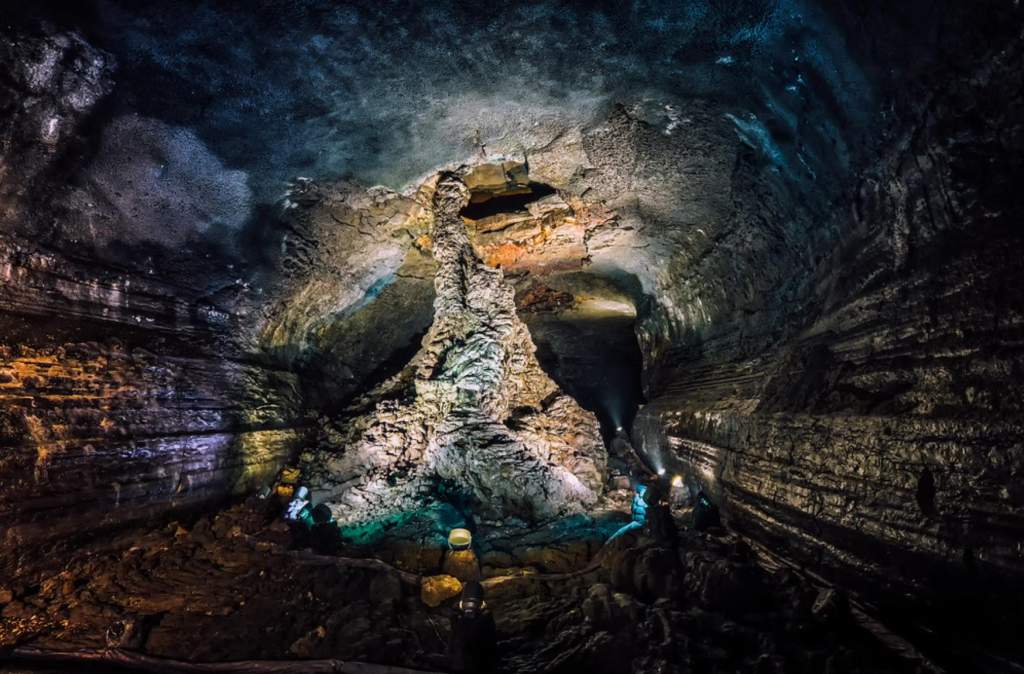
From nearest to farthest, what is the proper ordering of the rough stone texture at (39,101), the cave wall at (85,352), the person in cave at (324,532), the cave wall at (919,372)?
the cave wall at (919,372) < the rough stone texture at (39,101) < the cave wall at (85,352) < the person in cave at (324,532)

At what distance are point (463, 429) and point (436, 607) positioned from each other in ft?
7.66

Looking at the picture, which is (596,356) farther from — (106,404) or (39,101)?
(39,101)

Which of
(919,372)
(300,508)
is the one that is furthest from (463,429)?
(919,372)

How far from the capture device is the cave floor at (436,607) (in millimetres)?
2451

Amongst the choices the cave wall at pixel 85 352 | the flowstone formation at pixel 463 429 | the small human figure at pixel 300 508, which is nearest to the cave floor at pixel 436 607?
the cave wall at pixel 85 352

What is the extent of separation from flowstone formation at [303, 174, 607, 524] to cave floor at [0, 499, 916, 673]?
847mm

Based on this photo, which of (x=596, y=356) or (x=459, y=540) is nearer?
(x=459, y=540)

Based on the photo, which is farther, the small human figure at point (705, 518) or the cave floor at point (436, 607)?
the small human figure at point (705, 518)

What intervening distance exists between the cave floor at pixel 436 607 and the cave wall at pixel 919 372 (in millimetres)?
522

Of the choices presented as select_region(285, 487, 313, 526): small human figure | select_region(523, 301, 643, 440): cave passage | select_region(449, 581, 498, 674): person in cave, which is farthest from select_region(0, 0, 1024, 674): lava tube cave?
select_region(523, 301, 643, 440): cave passage

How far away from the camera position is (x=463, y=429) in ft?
18.2

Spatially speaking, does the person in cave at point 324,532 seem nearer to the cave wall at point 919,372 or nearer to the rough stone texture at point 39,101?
the rough stone texture at point 39,101

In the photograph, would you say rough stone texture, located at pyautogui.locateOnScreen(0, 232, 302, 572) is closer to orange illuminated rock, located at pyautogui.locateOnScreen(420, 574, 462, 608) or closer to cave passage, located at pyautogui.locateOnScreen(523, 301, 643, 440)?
orange illuminated rock, located at pyautogui.locateOnScreen(420, 574, 462, 608)

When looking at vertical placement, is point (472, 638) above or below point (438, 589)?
above
